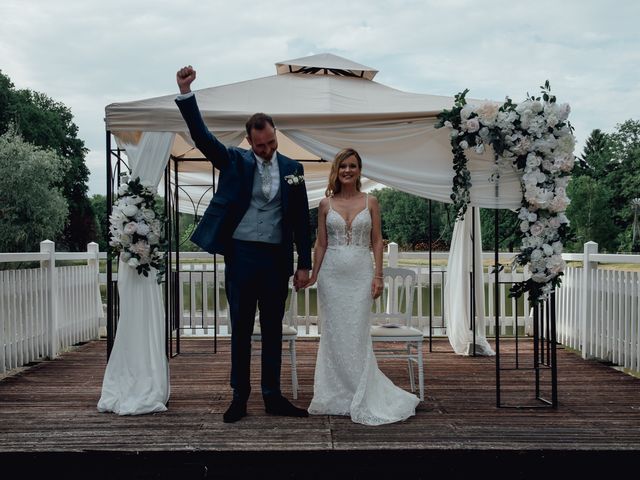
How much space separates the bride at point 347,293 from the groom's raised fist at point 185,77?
109cm

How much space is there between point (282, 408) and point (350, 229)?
1.27 meters

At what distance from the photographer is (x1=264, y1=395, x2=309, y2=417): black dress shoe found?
14.0 feet

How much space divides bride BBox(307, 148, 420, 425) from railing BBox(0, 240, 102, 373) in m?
3.12

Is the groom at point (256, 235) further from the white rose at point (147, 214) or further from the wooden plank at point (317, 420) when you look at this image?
the white rose at point (147, 214)

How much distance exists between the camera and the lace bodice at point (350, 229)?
448cm

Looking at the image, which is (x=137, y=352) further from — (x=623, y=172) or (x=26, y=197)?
(x=623, y=172)

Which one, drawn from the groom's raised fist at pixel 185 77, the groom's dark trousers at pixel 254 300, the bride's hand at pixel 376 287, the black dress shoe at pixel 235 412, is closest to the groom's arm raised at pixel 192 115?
the groom's raised fist at pixel 185 77

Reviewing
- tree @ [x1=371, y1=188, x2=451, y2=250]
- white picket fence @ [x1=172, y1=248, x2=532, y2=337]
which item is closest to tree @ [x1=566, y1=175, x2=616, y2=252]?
tree @ [x1=371, y1=188, x2=451, y2=250]

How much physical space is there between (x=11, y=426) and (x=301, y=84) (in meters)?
3.33

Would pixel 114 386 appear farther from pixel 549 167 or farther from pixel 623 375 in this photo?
pixel 623 375

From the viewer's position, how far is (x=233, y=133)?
473cm

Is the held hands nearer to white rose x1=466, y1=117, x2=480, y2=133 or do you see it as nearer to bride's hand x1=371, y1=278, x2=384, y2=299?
bride's hand x1=371, y1=278, x2=384, y2=299

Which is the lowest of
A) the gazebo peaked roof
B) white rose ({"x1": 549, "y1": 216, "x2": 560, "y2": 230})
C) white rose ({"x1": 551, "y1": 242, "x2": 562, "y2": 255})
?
white rose ({"x1": 551, "y1": 242, "x2": 562, "y2": 255})

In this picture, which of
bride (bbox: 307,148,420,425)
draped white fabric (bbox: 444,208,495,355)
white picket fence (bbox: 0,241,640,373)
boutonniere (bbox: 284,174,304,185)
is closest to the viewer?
boutonniere (bbox: 284,174,304,185)
